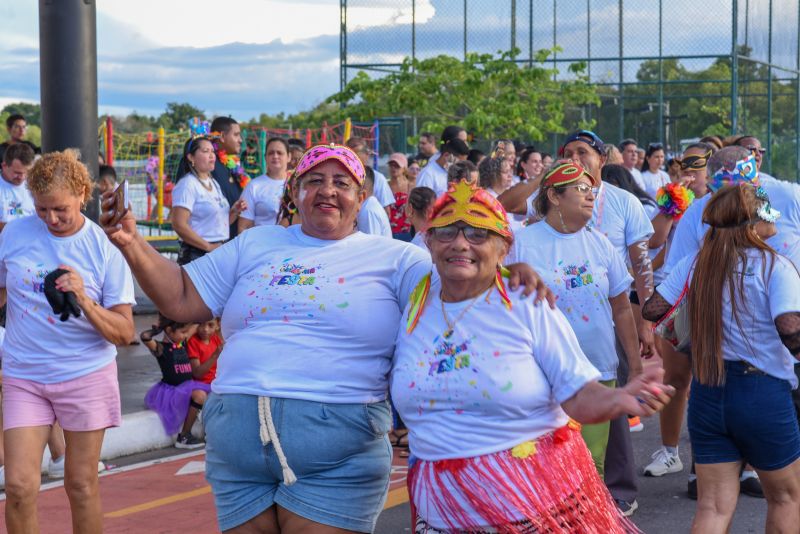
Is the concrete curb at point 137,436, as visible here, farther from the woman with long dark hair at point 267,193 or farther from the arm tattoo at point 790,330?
the arm tattoo at point 790,330

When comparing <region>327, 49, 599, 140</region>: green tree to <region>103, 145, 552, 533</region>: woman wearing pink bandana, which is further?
<region>327, 49, 599, 140</region>: green tree

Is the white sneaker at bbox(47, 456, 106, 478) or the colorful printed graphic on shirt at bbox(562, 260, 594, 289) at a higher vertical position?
the colorful printed graphic on shirt at bbox(562, 260, 594, 289)

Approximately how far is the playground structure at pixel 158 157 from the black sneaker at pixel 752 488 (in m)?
11.1

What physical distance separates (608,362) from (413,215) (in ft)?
9.01

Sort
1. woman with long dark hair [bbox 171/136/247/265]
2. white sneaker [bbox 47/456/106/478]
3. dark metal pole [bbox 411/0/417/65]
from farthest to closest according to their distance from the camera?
dark metal pole [bbox 411/0/417/65] < woman with long dark hair [bbox 171/136/247/265] < white sneaker [bbox 47/456/106/478]

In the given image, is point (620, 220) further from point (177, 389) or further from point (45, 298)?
point (177, 389)

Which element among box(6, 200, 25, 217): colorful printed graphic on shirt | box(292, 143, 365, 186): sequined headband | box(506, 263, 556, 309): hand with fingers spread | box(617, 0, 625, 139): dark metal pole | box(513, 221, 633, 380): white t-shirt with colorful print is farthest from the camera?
box(617, 0, 625, 139): dark metal pole

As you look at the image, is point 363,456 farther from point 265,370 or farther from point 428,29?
point 428,29

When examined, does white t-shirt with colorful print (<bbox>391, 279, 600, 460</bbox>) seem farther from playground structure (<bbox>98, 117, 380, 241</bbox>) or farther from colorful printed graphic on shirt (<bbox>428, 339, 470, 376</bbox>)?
playground structure (<bbox>98, 117, 380, 241</bbox>)

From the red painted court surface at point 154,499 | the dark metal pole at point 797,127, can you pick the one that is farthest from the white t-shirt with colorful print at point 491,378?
the dark metal pole at point 797,127

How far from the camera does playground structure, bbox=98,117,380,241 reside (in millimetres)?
19425

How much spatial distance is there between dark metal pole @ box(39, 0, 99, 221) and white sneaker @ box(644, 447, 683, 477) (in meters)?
4.05

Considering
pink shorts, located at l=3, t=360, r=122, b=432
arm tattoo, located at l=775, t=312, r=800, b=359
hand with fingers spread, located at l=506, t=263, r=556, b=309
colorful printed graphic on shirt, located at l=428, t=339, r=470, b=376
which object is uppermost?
hand with fingers spread, located at l=506, t=263, r=556, b=309

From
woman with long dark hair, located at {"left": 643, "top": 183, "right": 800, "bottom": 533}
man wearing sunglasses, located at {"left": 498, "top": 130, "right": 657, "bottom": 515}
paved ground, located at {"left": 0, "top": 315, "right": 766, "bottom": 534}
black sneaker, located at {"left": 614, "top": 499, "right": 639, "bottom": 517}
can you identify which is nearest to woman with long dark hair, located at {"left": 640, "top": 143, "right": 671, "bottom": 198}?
paved ground, located at {"left": 0, "top": 315, "right": 766, "bottom": 534}
